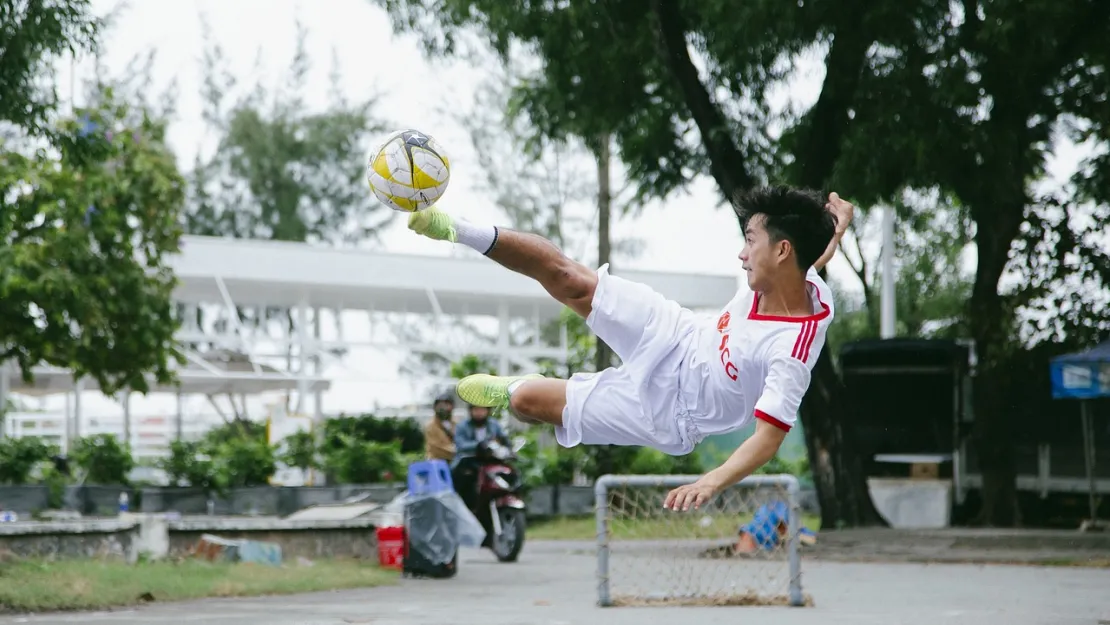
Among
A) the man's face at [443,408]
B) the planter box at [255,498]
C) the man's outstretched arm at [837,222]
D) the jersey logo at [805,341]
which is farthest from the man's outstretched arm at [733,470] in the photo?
the planter box at [255,498]

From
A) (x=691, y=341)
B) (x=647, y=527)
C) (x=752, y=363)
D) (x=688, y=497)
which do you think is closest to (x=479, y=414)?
(x=647, y=527)

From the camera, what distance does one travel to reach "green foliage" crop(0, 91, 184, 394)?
1638 centimetres

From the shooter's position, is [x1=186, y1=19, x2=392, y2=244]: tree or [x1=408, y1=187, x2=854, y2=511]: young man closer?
[x1=408, y1=187, x2=854, y2=511]: young man

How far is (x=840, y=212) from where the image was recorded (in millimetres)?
6641

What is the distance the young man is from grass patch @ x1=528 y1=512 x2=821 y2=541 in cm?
528

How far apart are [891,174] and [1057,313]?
3.88m

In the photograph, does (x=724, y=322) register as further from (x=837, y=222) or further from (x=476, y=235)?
(x=476, y=235)

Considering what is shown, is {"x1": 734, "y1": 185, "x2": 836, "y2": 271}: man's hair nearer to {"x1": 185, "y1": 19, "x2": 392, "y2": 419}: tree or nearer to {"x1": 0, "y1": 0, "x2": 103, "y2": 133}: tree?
{"x1": 0, "y1": 0, "x2": 103, "y2": 133}: tree

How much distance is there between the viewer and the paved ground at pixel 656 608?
353 inches

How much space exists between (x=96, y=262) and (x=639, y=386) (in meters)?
12.5

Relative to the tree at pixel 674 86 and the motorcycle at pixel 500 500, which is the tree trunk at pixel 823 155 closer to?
the tree at pixel 674 86

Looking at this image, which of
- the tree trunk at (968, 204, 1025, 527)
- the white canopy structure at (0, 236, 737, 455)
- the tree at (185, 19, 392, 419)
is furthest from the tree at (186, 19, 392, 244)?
the tree trunk at (968, 204, 1025, 527)

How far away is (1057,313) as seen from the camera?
17953 millimetres

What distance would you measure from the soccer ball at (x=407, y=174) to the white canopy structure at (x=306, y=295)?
757 inches
